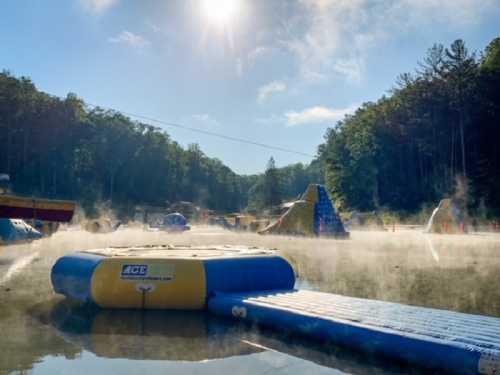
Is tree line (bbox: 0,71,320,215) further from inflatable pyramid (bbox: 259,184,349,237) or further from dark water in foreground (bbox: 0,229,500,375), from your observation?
dark water in foreground (bbox: 0,229,500,375)

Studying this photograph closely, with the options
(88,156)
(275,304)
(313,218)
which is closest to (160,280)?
(275,304)

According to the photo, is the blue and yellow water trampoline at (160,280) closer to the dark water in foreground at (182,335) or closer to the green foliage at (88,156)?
the dark water in foreground at (182,335)

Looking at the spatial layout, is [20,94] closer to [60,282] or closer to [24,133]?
[24,133]

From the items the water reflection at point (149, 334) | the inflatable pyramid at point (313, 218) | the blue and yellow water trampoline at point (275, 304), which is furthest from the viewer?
the inflatable pyramid at point (313, 218)

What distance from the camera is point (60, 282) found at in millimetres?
5957

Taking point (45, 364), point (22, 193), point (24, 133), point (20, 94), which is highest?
point (20, 94)

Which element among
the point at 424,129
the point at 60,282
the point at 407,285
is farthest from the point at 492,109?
the point at 60,282

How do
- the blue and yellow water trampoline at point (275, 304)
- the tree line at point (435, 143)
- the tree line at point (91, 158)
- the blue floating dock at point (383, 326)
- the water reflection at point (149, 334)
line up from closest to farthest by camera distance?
the blue floating dock at point (383, 326), the blue and yellow water trampoline at point (275, 304), the water reflection at point (149, 334), the tree line at point (435, 143), the tree line at point (91, 158)

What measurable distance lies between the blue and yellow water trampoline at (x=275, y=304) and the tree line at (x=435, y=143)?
35.0 meters

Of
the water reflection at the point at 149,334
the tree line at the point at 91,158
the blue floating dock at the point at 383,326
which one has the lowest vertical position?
the water reflection at the point at 149,334

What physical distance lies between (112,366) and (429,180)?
4398 cm

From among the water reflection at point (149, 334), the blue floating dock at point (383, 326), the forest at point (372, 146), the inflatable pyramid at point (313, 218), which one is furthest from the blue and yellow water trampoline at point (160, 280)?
the forest at point (372, 146)

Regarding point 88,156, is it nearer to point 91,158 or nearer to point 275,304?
point 91,158

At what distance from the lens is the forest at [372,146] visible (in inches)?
1641
